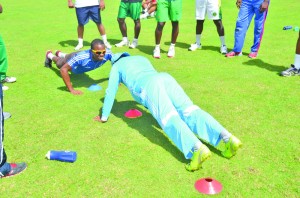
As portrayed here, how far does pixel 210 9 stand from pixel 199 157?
600 centimetres

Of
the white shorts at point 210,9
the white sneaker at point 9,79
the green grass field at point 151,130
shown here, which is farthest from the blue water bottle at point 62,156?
the white shorts at point 210,9

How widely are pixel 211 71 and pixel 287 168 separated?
3931 mm

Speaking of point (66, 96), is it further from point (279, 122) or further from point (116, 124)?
point (279, 122)

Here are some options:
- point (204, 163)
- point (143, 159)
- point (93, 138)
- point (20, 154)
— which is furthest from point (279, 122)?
point (20, 154)

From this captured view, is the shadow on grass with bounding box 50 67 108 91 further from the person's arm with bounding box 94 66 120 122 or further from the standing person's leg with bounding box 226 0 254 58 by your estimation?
the standing person's leg with bounding box 226 0 254 58

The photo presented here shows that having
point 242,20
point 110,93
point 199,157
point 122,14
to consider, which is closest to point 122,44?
point 122,14

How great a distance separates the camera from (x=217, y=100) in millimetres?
6293

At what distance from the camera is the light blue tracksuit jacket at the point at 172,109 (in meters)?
4.24

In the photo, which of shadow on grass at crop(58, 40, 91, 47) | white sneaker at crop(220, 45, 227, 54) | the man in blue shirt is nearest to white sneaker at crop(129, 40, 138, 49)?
shadow on grass at crop(58, 40, 91, 47)

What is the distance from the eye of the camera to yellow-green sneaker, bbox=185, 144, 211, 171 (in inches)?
157

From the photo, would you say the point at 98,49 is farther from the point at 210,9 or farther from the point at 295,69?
the point at 295,69

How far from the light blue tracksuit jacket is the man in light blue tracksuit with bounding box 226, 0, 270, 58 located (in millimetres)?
4306

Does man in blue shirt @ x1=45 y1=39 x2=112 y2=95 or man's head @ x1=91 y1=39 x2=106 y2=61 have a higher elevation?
man's head @ x1=91 y1=39 x2=106 y2=61

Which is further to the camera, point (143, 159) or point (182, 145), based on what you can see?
point (143, 159)
